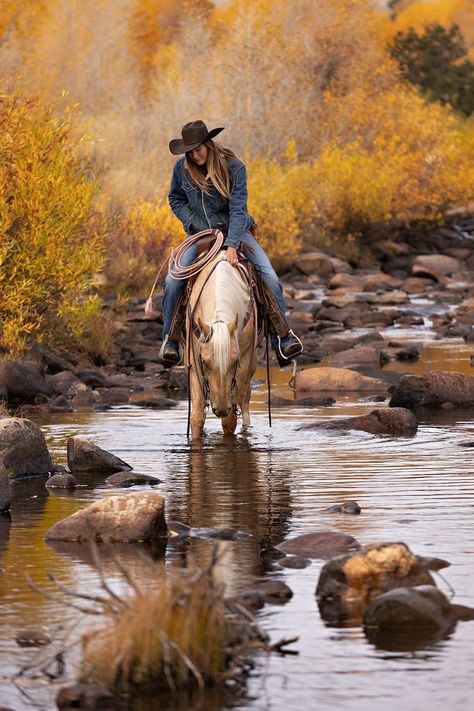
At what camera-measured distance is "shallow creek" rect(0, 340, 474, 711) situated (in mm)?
5660

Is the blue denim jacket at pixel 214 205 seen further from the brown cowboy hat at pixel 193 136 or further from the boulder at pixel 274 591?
the boulder at pixel 274 591

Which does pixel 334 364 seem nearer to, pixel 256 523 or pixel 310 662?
pixel 256 523

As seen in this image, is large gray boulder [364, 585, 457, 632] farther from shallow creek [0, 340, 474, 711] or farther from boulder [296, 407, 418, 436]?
boulder [296, 407, 418, 436]

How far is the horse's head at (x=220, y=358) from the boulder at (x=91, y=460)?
3.51ft

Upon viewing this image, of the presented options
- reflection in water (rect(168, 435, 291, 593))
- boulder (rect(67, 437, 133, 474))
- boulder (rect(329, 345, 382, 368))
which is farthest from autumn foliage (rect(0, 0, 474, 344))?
boulder (rect(67, 437, 133, 474))

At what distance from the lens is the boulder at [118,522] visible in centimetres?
830

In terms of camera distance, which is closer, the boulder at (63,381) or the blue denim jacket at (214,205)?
the blue denim jacket at (214,205)

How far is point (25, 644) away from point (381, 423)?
7755 mm

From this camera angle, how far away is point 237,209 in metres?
12.7

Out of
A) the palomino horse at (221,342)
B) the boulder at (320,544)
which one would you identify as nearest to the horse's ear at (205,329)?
the palomino horse at (221,342)

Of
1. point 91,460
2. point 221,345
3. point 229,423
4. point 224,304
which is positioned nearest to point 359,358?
point 229,423

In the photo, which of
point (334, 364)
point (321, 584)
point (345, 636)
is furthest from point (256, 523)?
point (334, 364)

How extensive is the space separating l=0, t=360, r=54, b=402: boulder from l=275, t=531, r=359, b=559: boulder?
817 cm

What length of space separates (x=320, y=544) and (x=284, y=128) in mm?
38041
